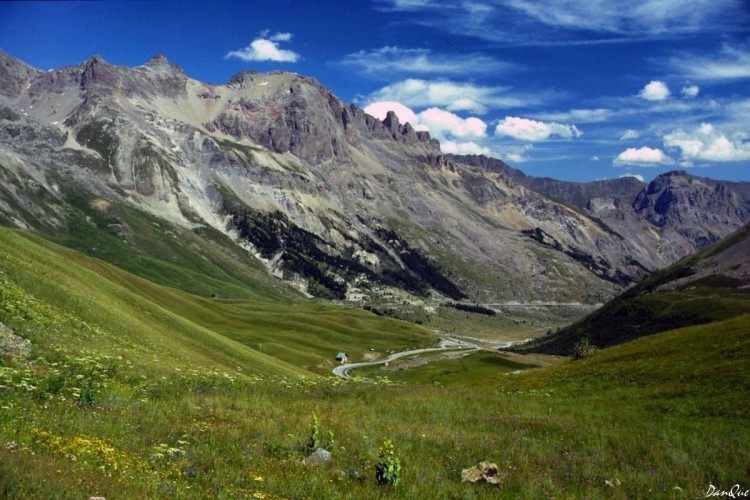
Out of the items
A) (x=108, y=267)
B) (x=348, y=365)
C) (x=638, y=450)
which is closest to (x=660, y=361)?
(x=638, y=450)

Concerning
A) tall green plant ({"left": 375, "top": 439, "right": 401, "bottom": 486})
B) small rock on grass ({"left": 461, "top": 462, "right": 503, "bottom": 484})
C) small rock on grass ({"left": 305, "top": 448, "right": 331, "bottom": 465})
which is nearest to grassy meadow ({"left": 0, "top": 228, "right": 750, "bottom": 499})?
small rock on grass ({"left": 461, "top": 462, "right": 503, "bottom": 484})

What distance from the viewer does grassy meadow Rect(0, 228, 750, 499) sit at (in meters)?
13.1

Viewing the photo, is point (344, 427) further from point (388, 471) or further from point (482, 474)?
point (482, 474)

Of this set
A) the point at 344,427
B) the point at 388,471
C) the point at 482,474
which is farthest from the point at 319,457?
the point at 482,474

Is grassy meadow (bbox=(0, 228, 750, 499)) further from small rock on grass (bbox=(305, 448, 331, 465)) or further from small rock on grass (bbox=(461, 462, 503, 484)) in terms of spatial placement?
small rock on grass (bbox=(305, 448, 331, 465))

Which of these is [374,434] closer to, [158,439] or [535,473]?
[535,473]

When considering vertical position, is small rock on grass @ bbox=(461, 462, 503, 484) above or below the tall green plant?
below

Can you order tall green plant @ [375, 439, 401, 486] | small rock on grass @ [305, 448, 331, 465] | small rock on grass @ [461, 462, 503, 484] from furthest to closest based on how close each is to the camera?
small rock on grass @ [305, 448, 331, 465] → small rock on grass @ [461, 462, 503, 484] → tall green plant @ [375, 439, 401, 486]

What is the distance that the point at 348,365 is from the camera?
539 feet

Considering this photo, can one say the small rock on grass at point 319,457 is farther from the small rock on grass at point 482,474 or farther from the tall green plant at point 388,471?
the small rock on grass at point 482,474

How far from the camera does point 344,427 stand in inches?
838

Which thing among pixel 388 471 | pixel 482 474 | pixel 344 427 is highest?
pixel 388 471

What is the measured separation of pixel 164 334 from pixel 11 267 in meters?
17.7

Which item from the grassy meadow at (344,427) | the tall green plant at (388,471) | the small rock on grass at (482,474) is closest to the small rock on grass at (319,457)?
the grassy meadow at (344,427)
